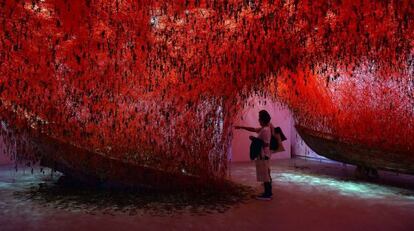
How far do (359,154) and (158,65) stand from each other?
147 inches

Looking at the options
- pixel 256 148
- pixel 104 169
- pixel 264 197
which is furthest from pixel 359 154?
pixel 104 169

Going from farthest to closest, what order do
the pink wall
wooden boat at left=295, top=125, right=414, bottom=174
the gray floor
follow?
the pink wall < wooden boat at left=295, top=125, right=414, bottom=174 < the gray floor

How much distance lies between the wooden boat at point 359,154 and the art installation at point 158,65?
90 millimetres

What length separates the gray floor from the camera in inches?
152

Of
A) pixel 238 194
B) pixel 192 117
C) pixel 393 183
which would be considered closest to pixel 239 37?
pixel 192 117

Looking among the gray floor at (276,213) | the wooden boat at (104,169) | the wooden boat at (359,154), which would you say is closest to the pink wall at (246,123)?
the wooden boat at (359,154)

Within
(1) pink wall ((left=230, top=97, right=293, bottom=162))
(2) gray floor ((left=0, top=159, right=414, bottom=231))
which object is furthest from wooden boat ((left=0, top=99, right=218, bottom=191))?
(1) pink wall ((left=230, top=97, right=293, bottom=162))

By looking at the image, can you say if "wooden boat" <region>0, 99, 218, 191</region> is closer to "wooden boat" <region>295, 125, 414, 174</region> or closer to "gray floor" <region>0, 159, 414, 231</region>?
"gray floor" <region>0, 159, 414, 231</region>

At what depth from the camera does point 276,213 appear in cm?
438

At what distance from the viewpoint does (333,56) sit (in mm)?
5484

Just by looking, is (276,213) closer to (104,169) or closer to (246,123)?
(104,169)

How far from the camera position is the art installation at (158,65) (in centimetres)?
437

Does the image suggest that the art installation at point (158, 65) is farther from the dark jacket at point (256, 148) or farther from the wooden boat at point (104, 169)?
the dark jacket at point (256, 148)

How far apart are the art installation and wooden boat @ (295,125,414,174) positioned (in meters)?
0.09
